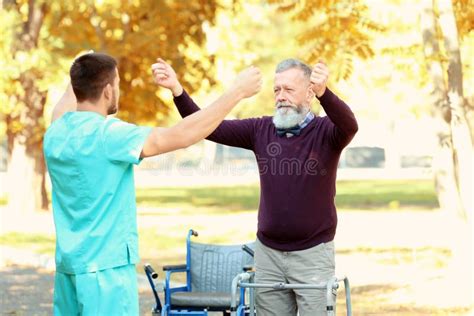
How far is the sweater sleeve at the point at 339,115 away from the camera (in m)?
6.27

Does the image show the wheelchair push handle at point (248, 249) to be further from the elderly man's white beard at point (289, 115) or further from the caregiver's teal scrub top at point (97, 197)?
the caregiver's teal scrub top at point (97, 197)

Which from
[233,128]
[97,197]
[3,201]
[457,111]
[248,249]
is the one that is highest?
[457,111]

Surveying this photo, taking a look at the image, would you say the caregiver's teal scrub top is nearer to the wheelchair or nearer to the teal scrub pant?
the teal scrub pant

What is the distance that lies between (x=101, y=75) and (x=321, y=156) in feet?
5.71

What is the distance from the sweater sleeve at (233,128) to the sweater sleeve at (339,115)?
2.00ft

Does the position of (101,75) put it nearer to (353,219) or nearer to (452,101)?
(452,101)

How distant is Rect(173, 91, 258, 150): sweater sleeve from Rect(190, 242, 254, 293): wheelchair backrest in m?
2.57

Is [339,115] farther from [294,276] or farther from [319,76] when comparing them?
[294,276]

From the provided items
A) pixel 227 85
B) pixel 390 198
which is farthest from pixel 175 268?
pixel 390 198

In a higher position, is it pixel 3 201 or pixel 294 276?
pixel 3 201

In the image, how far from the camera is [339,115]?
6.32m

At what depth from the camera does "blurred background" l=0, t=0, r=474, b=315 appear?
14.8m

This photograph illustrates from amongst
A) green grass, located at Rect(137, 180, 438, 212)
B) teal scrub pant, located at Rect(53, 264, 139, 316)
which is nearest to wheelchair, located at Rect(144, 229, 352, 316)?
teal scrub pant, located at Rect(53, 264, 139, 316)

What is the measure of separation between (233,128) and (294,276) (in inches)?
35.8
